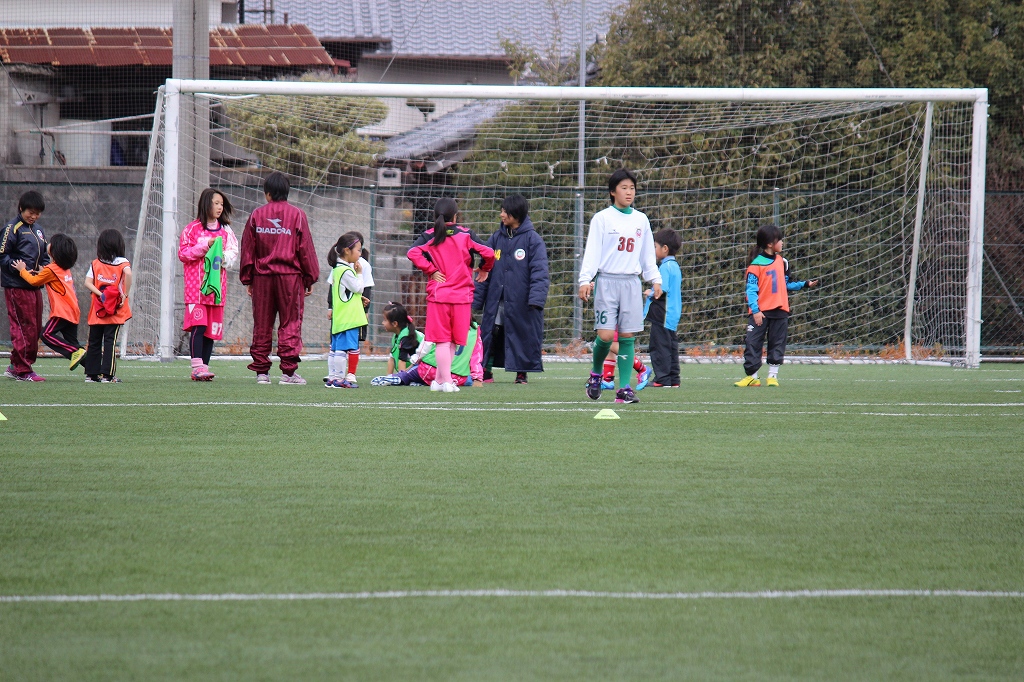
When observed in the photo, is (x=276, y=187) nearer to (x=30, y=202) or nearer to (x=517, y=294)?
(x=30, y=202)

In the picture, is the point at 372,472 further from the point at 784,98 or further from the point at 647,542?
the point at 784,98

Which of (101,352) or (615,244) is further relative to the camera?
(101,352)

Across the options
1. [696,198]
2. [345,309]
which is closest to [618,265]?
[345,309]

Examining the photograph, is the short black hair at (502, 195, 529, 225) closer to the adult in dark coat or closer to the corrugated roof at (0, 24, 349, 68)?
the adult in dark coat

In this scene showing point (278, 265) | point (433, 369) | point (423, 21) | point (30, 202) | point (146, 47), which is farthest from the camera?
point (423, 21)

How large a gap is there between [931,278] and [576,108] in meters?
5.67

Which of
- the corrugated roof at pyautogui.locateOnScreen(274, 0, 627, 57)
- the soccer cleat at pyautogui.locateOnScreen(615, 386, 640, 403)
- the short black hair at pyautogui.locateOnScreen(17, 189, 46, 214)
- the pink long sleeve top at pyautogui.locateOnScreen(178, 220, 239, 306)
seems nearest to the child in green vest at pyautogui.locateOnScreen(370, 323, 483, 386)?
the pink long sleeve top at pyautogui.locateOnScreen(178, 220, 239, 306)

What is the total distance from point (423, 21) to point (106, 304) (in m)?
19.7

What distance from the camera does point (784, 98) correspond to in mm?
13680

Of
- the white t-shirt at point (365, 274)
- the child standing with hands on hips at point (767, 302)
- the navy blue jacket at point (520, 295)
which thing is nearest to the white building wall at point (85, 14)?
the white t-shirt at point (365, 274)

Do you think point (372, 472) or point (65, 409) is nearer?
point (372, 472)

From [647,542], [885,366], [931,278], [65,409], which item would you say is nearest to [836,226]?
[931,278]

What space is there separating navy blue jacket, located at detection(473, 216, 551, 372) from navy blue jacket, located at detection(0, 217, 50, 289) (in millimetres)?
4069

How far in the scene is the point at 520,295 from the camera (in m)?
10.9
